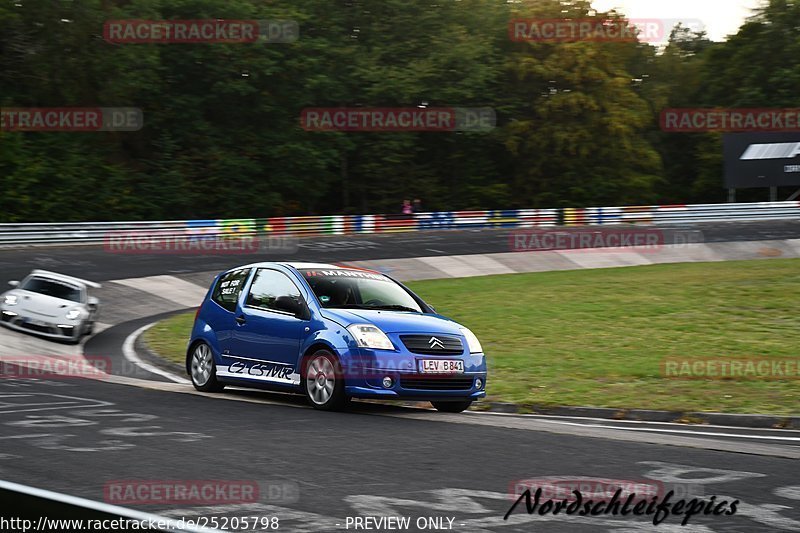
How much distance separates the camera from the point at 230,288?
1334 cm

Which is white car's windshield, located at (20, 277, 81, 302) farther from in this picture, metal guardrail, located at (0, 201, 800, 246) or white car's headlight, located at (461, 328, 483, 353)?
metal guardrail, located at (0, 201, 800, 246)

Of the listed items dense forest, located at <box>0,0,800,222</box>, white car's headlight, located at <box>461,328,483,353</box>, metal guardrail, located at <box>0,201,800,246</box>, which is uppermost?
dense forest, located at <box>0,0,800,222</box>

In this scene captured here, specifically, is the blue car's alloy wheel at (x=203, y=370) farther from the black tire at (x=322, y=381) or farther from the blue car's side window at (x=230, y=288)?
the black tire at (x=322, y=381)

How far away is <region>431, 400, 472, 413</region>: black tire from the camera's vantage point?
12.2 metres

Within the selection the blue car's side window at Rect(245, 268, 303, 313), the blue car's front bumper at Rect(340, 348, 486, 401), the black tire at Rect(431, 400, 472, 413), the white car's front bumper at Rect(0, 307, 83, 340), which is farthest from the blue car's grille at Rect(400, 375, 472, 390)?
the white car's front bumper at Rect(0, 307, 83, 340)

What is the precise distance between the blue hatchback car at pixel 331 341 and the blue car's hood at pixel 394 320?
0.01 metres

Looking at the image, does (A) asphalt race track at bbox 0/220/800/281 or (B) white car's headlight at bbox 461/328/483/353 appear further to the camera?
(A) asphalt race track at bbox 0/220/800/281

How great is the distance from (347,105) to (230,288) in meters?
50.2

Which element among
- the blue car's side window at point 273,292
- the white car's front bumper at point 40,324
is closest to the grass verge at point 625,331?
the white car's front bumper at point 40,324

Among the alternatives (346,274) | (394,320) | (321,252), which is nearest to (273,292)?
(346,274)

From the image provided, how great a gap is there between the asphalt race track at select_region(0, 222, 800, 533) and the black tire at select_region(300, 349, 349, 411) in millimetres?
285

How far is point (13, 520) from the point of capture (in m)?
3.51

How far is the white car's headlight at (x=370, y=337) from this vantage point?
11188 millimetres

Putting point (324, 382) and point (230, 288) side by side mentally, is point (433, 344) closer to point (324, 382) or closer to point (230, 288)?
point (324, 382)
